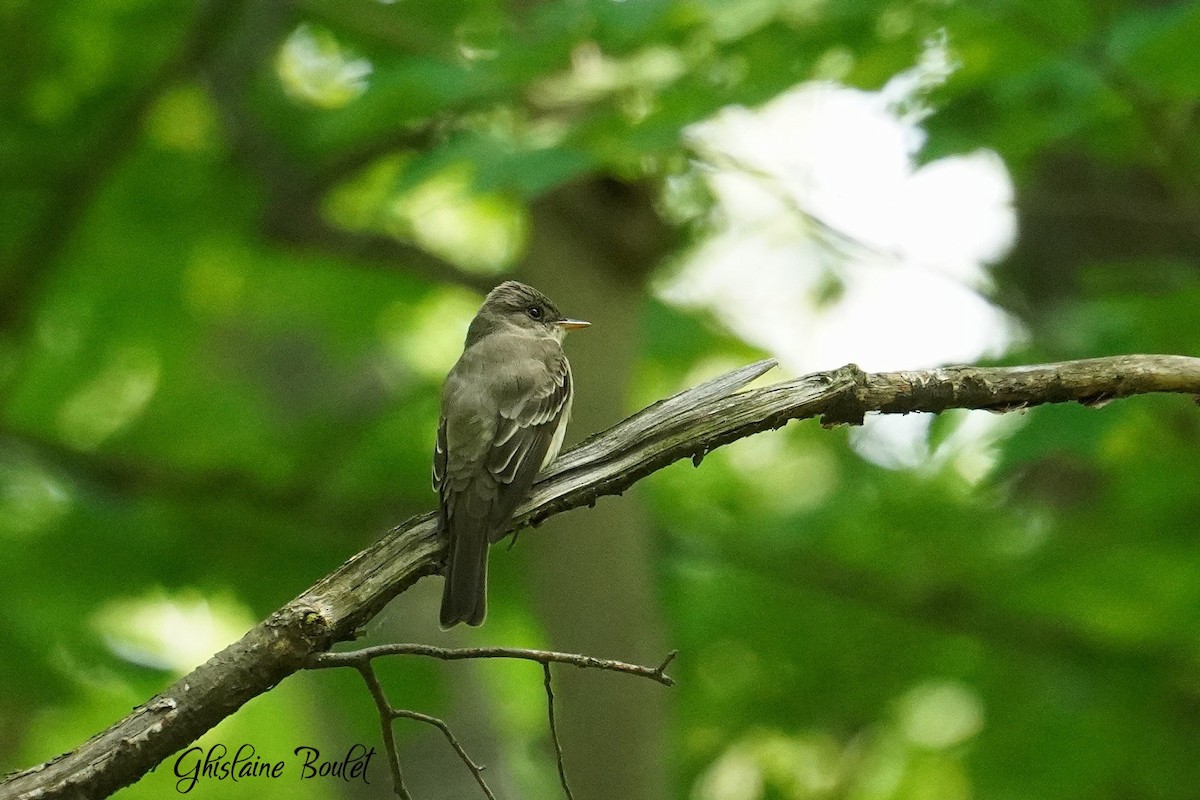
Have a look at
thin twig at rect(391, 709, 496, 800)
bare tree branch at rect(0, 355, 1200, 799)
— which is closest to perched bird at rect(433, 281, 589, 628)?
bare tree branch at rect(0, 355, 1200, 799)

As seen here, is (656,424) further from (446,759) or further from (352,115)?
(446,759)

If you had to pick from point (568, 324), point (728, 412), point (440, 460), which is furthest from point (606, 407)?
point (728, 412)

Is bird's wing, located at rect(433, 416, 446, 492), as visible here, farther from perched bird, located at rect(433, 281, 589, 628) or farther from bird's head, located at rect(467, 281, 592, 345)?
bird's head, located at rect(467, 281, 592, 345)

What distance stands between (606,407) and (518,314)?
801 mm

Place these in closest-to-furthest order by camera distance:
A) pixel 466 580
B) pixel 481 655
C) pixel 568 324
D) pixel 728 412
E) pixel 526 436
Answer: pixel 481 655, pixel 728 412, pixel 466 580, pixel 526 436, pixel 568 324

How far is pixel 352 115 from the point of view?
5.43 metres

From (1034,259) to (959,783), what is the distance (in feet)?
10.5

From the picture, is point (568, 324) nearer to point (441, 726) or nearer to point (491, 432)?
point (491, 432)

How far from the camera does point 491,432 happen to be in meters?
4.75

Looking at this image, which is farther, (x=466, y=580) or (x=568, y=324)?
(x=568, y=324)

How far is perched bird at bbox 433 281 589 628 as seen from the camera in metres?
4.17

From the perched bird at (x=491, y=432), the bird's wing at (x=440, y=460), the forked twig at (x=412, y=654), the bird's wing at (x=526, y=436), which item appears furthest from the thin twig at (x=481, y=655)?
the bird's wing at (x=440, y=460)

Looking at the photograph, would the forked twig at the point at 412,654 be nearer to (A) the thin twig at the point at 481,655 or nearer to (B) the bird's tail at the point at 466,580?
(A) the thin twig at the point at 481,655

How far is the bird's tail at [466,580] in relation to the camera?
4043 millimetres
